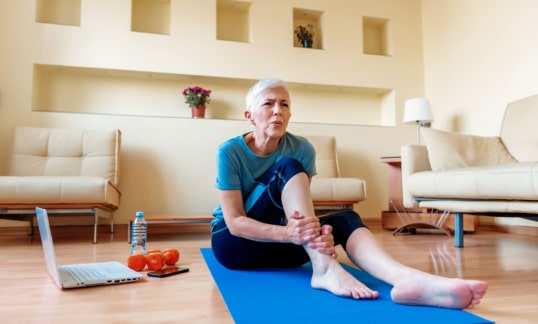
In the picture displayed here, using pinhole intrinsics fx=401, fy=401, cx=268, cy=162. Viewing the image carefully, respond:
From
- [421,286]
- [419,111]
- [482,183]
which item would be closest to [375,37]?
[419,111]

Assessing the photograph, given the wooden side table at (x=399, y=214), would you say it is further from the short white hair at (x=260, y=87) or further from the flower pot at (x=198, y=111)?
the short white hair at (x=260, y=87)

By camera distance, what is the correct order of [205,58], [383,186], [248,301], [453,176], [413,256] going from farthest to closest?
[383,186]
[205,58]
[453,176]
[413,256]
[248,301]

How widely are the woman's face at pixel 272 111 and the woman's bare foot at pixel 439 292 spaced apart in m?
0.62

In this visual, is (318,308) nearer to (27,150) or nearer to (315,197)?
(315,197)

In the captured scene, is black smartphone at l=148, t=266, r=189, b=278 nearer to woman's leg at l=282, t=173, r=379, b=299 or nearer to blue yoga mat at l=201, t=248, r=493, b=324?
blue yoga mat at l=201, t=248, r=493, b=324

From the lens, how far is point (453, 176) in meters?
2.29

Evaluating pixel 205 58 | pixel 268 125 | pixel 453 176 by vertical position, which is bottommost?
pixel 453 176

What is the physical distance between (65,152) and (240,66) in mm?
1834

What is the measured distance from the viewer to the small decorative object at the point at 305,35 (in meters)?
4.39

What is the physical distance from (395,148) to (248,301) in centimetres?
365

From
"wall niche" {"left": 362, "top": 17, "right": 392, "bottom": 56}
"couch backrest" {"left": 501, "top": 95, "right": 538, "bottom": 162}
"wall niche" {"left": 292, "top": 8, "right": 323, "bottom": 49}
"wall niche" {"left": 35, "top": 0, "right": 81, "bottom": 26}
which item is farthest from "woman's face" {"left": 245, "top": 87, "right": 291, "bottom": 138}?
"wall niche" {"left": 362, "top": 17, "right": 392, "bottom": 56}

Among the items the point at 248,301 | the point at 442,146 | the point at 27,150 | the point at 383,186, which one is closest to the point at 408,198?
the point at 442,146

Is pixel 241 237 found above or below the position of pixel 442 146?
below

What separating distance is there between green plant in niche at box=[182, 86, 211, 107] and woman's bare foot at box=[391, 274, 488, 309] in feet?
10.5
